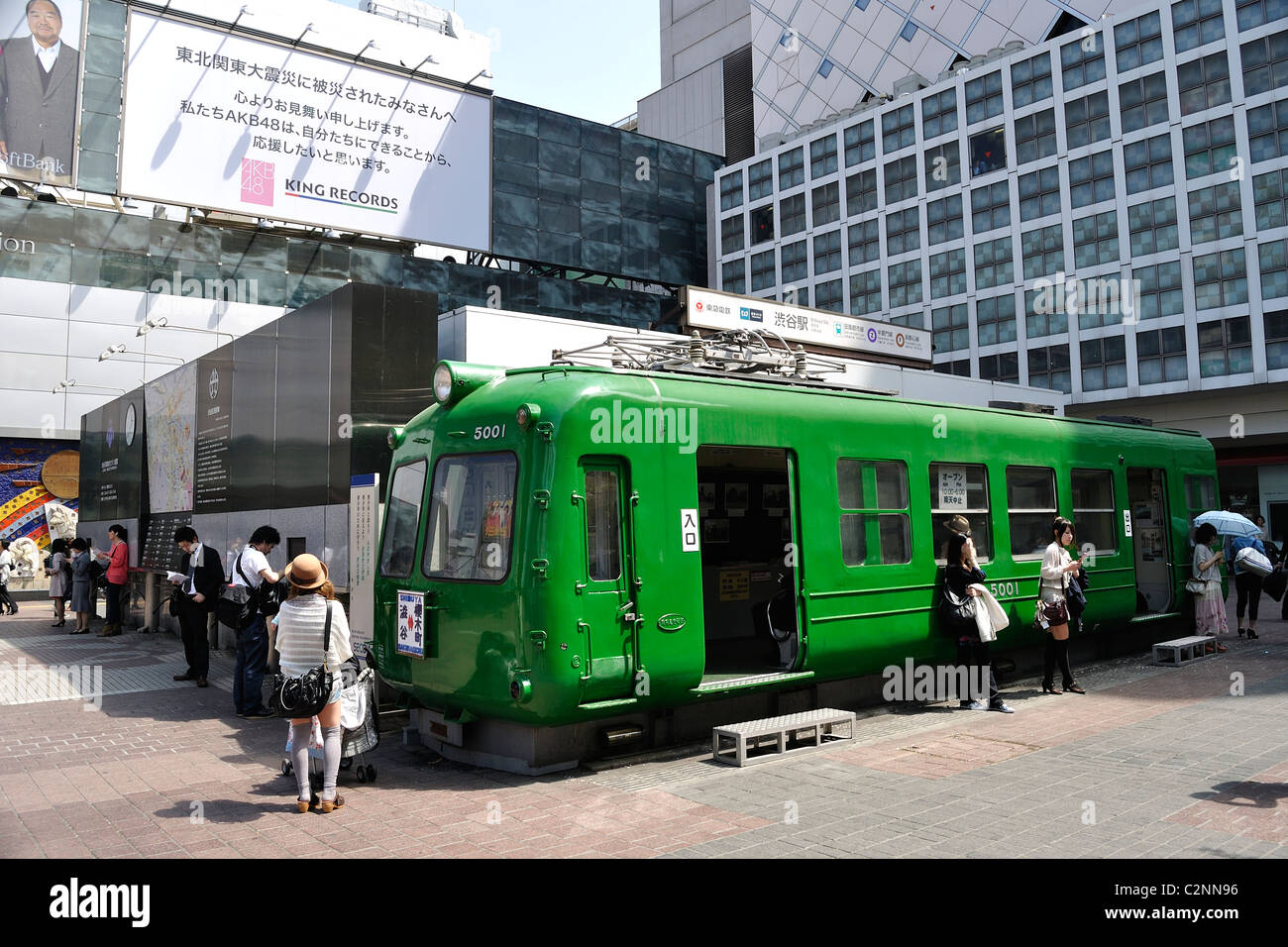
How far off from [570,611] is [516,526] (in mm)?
728

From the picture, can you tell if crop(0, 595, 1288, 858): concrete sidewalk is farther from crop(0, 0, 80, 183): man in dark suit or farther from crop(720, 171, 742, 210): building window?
crop(720, 171, 742, 210): building window

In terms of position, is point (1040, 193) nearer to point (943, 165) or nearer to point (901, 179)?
point (943, 165)

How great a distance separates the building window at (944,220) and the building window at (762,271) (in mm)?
8754

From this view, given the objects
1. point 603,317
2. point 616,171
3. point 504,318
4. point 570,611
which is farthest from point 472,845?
point 616,171

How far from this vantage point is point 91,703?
10.3 meters

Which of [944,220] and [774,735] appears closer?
[774,735]

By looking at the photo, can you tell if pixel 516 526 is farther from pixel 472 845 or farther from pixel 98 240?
pixel 98 240

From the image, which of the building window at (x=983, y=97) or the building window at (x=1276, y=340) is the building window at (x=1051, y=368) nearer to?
the building window at (x=1276, y=340)

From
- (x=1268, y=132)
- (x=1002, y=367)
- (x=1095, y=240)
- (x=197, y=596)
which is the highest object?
(x=1268, y=132)

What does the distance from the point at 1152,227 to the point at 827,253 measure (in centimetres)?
1493

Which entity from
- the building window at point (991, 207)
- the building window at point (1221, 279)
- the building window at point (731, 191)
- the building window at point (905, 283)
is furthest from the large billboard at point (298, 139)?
the building window at point (1221, 279)

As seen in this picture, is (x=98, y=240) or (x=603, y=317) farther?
(x=603, y=317)

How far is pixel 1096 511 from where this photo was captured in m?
11.7

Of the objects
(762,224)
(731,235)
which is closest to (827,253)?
(762,224)
